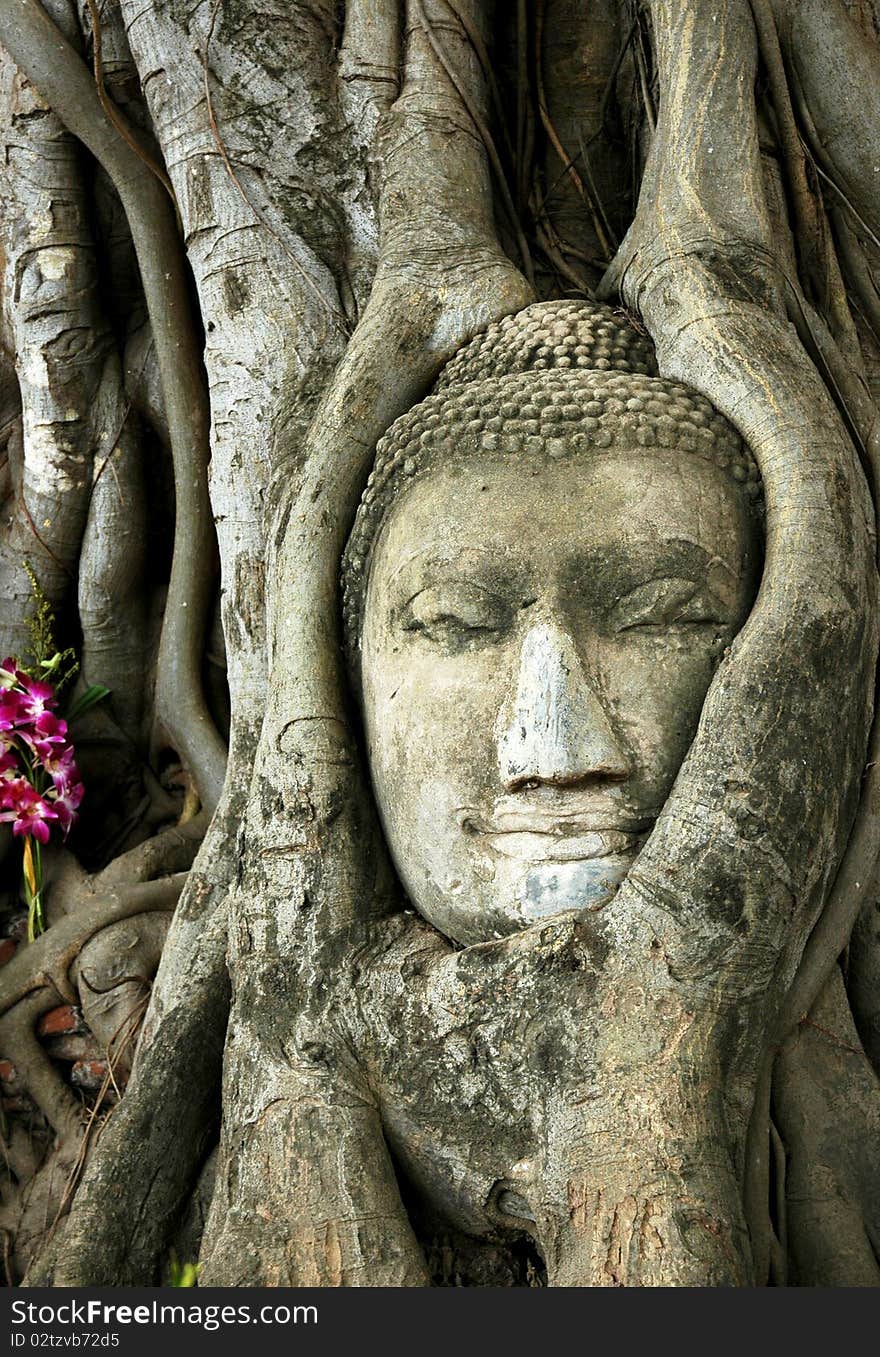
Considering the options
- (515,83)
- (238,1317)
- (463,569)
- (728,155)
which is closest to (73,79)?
(515,83)

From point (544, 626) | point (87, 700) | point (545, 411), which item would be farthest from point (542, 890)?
point (87, 700)

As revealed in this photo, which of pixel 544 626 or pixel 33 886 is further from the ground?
pixel 544 626

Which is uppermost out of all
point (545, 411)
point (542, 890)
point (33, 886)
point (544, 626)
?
point (545, 411)

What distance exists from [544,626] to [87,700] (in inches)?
66.8

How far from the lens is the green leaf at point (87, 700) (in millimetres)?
3496

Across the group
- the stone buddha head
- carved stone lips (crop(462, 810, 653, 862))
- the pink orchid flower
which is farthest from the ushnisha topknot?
the pink orchid flower

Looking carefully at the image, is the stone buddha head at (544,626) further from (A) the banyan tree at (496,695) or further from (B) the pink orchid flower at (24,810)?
(B) the pink orchid flower at (24,810)

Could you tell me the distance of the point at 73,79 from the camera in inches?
133

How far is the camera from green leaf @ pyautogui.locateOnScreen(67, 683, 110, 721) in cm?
350

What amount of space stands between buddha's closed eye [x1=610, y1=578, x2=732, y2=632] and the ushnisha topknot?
205mm

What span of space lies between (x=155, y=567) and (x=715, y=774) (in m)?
2.08

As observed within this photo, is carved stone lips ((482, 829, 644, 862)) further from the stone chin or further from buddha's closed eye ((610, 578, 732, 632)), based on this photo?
buddha's closed eye ((610, 578, 732, 632))

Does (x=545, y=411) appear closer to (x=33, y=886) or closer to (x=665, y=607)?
(x=665, y=607)

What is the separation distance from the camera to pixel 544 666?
6.97ft
